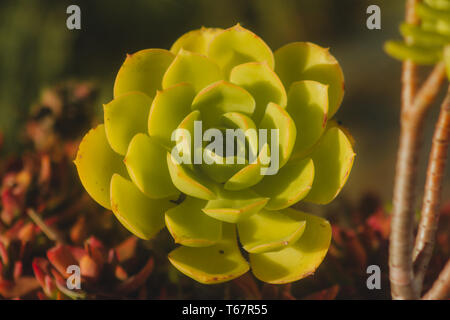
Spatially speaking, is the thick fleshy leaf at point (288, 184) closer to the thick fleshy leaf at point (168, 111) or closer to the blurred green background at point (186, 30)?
the thick fleshy leaf at point (168, 111)

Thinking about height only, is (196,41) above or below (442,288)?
above

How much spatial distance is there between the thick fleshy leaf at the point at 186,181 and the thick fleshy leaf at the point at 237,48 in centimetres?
7

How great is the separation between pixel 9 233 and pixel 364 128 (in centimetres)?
79

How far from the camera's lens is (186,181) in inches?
10.4

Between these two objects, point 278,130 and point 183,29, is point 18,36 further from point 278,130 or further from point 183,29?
point 278,130

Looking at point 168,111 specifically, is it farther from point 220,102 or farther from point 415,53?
point 415,53

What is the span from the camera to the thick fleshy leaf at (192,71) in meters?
0.29

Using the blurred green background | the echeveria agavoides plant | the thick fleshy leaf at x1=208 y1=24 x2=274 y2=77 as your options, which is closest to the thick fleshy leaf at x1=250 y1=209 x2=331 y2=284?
the echeveria agavoides plant

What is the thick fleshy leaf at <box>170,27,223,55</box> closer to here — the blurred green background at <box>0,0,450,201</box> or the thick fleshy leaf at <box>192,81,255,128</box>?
the thick fleshy leaf at <box>192,81,255,128</box>

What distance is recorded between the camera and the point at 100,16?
79 cm

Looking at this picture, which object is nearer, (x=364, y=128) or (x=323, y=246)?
(x=323, y=246)

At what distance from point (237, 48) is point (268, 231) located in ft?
0.38

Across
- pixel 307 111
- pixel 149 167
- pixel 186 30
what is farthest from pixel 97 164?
pixel 186 30
